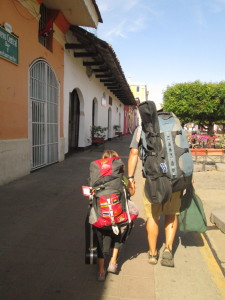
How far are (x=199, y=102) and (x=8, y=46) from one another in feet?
50.0

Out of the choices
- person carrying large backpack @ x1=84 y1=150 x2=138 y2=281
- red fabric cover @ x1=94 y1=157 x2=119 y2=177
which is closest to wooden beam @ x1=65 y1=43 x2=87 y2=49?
person carrying large backpack @ x1=84 y1=150 x2=138 y2=281

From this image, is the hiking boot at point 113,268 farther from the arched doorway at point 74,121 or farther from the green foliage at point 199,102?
the green foliage at point 199,102

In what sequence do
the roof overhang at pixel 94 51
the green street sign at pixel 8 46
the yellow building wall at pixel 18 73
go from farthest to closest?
the roof overhang at pixel 94 51
the yellow building wall at pixel 18 73
the green street sign at pixel 8 46

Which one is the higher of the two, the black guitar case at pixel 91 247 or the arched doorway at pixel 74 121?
the arched doorway at pixel 74 121

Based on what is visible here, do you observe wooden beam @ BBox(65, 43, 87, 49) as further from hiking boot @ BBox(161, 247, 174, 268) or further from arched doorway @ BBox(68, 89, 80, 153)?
hiking boot @ BBox(161, 247, 174, 268)

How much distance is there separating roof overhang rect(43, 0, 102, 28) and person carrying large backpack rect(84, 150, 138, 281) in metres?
6.60

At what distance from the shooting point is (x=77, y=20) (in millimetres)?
8766

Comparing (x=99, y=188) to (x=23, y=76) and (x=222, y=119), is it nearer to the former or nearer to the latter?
(x=23, y=76)

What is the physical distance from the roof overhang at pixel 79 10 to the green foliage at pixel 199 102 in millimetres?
11104

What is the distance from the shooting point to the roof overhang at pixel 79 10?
750 cm

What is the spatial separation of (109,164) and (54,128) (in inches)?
261

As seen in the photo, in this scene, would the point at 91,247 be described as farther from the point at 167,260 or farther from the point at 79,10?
the point at 79,10

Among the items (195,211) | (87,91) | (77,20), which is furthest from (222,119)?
(195,211)

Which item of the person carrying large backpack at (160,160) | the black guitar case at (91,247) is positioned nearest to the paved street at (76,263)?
the black guitar case at (91,247)
